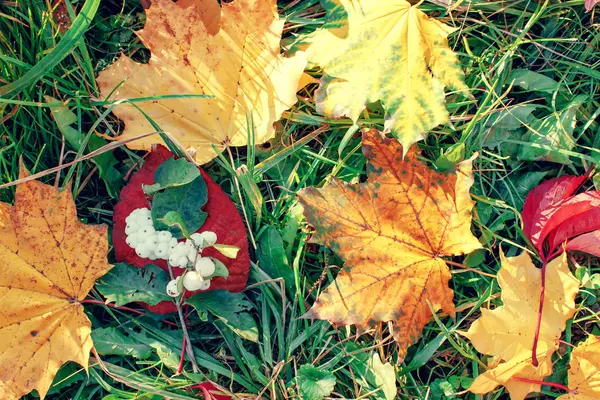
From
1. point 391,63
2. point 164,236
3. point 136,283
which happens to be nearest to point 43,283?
point 136,283

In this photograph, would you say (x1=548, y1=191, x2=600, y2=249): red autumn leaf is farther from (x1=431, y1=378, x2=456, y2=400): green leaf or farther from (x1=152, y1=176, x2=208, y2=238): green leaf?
(x1=152, y1=176, x2=208, y2=238): green leaf

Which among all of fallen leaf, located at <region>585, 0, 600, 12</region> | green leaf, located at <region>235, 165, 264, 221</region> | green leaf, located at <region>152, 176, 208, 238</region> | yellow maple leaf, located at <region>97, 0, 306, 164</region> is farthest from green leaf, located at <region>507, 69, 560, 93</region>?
green leaf, located at <region>152, 176, 208, 238</region>

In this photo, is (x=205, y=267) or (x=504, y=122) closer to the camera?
(x=205, y=267)

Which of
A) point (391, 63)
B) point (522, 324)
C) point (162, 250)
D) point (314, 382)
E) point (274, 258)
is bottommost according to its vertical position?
point (314, 382)

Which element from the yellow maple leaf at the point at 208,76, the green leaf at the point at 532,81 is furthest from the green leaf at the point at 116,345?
the green leaf at the point at 532,81

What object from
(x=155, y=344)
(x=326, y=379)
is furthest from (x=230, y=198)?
(x=326, y=379)

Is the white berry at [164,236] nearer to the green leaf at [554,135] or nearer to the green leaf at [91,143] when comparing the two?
the green leaf at [91,143]

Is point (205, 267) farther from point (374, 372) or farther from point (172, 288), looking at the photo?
point (374, 372)
